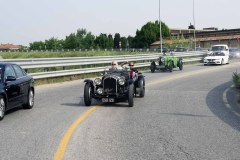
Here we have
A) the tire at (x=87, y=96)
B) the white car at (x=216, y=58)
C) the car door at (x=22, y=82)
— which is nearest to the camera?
the car door at (x=22, y=82)

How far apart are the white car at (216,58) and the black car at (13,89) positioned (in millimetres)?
26395

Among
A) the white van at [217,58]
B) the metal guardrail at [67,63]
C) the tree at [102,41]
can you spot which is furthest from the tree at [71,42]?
the metal guardrail at [67,63]

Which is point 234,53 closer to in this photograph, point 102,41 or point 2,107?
point 2,107

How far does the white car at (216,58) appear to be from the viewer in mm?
36906

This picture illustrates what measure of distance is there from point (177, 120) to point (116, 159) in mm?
3900

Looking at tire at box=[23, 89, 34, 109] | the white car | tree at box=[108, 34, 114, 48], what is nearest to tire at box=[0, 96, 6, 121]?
tire at box=[23, 89, 34, 109]

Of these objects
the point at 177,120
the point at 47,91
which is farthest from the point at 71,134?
the point at 47,91

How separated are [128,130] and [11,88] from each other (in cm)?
375

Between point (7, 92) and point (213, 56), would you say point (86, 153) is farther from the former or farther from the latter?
point (213, 56)

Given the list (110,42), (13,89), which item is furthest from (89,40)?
(13,89)

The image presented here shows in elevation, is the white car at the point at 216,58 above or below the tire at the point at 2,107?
below

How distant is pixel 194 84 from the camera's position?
19750mm

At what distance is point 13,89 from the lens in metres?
11.1

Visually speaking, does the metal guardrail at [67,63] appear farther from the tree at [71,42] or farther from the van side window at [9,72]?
the tree at [71,42]
